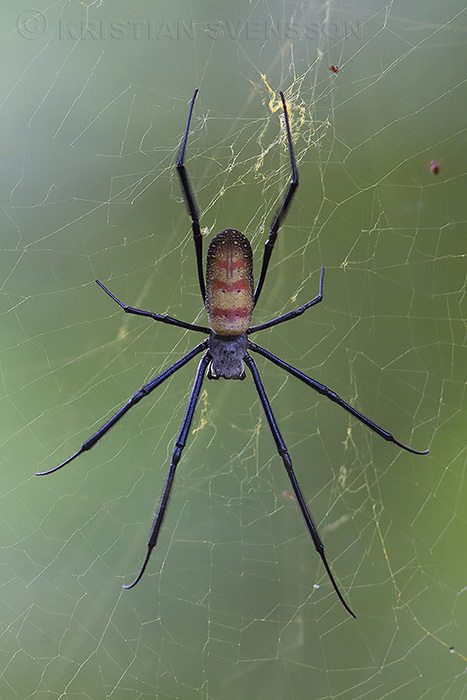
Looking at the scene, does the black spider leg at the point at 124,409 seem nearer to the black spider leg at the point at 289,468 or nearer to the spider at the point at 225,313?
the spider at the point at 225,313

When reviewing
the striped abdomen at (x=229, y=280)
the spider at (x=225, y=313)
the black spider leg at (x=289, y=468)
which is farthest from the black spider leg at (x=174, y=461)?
the striped abdomen at (x=229, y=280)

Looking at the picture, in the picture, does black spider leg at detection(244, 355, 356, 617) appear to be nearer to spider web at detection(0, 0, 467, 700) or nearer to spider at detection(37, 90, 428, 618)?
spider at detection(37, 90, 428, 618)

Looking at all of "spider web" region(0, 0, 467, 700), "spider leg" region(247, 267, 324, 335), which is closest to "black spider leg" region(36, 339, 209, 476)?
"spider leg" region(247, 267, 324, 335)

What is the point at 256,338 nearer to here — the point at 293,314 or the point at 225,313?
the point at 293,314

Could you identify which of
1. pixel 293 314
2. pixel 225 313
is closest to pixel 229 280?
pixel 225 313

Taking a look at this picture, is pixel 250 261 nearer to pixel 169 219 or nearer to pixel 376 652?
pixel 169 219

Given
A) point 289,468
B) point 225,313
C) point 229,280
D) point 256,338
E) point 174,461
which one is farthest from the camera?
point 256,338
